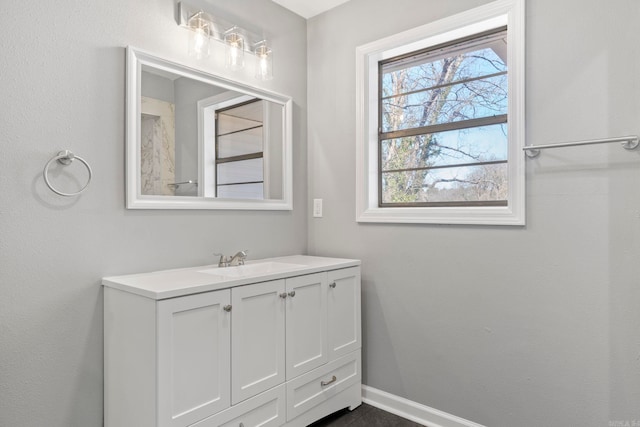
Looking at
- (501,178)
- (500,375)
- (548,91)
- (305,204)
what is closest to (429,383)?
(500,375)

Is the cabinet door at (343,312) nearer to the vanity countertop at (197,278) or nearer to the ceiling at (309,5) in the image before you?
the vanity countertop at (197,278)

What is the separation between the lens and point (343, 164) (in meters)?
2.51

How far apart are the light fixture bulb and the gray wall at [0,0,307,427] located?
0.52m

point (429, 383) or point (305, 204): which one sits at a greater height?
point (305, 204)

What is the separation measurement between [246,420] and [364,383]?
96cm

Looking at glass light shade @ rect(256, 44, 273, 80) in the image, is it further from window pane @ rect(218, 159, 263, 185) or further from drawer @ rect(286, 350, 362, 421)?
drawer @ rect(286, 350, 362, 421)

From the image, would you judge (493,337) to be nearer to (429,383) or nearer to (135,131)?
(429,383)

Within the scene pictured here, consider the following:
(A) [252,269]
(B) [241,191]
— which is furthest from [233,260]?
(B) [241,191]

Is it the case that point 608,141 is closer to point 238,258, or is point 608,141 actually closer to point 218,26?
point 238,258

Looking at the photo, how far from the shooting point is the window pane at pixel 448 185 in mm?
2039

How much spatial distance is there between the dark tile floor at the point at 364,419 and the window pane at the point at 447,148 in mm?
1443

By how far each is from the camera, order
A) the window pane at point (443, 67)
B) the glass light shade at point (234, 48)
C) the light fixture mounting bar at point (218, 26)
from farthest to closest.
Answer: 1. the glass light shade at point (234, 48)
2. the window pane at point (443, 67)
3. the light fixture mounting bar at point (218, 26)

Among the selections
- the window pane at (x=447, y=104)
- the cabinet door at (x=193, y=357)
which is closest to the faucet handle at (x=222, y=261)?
the cabinet door at (x=193, y=357)

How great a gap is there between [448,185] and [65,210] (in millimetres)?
1872
